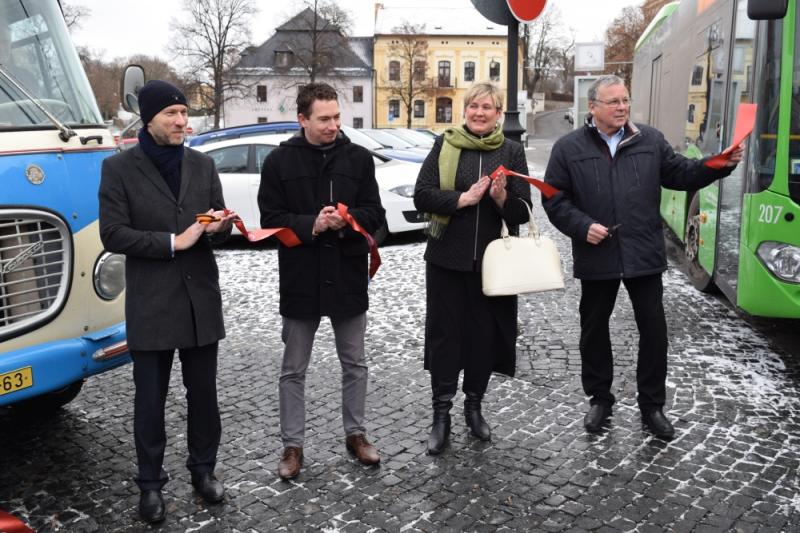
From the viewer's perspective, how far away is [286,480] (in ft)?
13.7

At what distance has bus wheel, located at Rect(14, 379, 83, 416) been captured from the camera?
5.21m

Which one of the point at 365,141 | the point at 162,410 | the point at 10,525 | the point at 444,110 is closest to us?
the point at 10,525

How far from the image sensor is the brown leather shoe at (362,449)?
4.32 meters

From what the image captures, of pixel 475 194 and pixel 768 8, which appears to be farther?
pixel 768 8

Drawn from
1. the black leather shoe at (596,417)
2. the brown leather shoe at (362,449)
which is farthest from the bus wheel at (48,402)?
the black leather shoe at (596,417)

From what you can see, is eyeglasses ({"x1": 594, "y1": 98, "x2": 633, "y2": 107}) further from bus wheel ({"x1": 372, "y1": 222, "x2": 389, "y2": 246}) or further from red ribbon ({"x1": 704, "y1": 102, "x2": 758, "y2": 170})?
bus wheel ({"x1": 372, "y1": 222, "x2": 389, "y2": 246})

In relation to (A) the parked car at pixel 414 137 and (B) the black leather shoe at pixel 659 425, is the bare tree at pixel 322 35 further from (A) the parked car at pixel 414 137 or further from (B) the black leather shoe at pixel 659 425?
(B) the black leather shoe at pixel 659 425

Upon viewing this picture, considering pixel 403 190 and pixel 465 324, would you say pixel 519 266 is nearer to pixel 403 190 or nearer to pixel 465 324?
pixel 465 324

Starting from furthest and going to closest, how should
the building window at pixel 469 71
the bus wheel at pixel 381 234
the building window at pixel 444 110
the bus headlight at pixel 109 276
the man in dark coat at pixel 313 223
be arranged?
1. the building window at pixel 469 71
2. the building window at pixel 444 110
3. the bus wheel at pixel 381 234
4. the bus headlight at pixel 109 276
5. the man in dark coat at pixel 313 223

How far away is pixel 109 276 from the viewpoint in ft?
14.3

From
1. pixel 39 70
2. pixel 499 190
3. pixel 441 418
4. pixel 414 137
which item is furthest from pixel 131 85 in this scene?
pixel 414 137

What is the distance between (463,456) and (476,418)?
310mm

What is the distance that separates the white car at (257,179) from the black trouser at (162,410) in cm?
724

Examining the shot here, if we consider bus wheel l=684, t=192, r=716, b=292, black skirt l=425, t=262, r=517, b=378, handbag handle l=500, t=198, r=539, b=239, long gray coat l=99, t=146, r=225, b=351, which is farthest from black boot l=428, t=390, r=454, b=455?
bus wheel l=684, t=192, r=716, b=292
